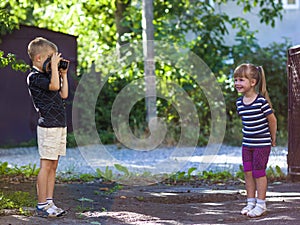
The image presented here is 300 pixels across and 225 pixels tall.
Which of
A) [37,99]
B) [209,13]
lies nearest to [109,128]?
[209,13]

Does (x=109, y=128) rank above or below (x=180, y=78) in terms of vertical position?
below

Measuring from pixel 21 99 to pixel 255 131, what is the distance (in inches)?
296

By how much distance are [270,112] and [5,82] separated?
24.9 ft

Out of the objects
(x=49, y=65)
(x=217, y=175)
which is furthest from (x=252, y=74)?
(x=217, y=175)

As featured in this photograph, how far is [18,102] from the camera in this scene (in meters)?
12.2

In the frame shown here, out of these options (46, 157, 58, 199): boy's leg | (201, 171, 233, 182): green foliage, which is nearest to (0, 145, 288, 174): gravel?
(201, 171, 233, 182): green foliage

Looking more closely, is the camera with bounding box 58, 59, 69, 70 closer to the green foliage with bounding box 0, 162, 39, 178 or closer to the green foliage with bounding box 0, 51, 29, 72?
the green foliage with bounding box 0, 51, 29, 72

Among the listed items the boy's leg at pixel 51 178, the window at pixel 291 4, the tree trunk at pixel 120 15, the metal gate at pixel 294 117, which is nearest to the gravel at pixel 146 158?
the metal gate at pixel 294 117

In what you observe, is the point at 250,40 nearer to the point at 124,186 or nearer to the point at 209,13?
the point at 209,13

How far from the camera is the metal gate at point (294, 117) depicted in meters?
7.49

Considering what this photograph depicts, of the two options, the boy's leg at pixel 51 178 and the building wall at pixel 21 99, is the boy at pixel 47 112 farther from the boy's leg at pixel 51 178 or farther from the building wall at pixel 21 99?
the building wall at pixel 21 99

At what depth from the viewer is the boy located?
5.29 metres

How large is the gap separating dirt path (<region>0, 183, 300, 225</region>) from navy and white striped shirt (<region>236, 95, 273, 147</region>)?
0.59 m

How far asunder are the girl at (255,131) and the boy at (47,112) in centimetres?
144
